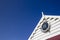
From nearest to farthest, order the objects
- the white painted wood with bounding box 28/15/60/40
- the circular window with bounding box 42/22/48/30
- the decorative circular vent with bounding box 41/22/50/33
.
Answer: the white painted wood with bounding box 28/15/60/40 → the decorative circular vent with bounding box 41/22/50/33 → the circular window with bounding box 42/22/48/30

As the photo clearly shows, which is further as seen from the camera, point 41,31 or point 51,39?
point 41,31

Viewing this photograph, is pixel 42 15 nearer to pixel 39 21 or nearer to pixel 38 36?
pixel 39 21

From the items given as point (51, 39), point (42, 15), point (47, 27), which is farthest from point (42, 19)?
point (51, 39)

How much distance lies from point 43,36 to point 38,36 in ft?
3.09

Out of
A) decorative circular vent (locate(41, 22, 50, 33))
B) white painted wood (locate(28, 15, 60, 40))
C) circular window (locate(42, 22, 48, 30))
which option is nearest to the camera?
white painted wood (locate(28, 15, 60, 40))

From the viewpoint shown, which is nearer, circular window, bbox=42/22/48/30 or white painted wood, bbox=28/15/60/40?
white painted wood, bbox=28/15/60/40

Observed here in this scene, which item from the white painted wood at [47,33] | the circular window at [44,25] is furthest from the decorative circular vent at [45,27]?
the white painted wood at [47,33]

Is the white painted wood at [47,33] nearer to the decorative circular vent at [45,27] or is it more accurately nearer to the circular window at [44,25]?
the decorative circular vent at [45,27]

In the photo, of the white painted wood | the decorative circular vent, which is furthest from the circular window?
the white painted wood

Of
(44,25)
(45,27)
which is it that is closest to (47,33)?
(45,27)

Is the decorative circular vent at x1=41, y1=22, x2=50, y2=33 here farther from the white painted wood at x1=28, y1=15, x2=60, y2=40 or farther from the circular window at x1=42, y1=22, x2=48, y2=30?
the white painted wood at x1=28, y1=15, x2=60, y2=40

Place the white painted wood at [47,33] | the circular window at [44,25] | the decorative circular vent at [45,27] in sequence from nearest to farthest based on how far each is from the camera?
the white painted wood at [47,33] → the decorative circular vent at [45,27] → the circular window at [44,25]

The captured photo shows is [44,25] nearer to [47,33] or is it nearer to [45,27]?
[45,27]

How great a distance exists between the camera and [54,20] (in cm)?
1566
